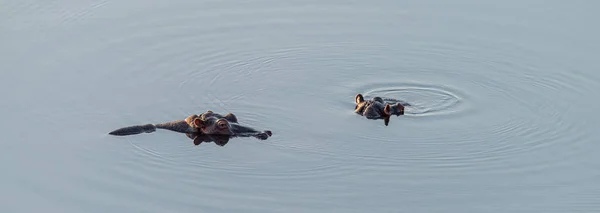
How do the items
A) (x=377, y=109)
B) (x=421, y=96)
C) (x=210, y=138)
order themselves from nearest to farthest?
(x=210, y=138)
(x=377, y=109)
(x=421, y=96)

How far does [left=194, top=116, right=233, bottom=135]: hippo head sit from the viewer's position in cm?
1945

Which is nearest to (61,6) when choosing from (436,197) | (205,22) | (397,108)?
(205,22)

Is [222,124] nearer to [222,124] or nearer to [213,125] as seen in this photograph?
[222,124]

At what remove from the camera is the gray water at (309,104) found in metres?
17.7

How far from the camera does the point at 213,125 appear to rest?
1952 centimetres

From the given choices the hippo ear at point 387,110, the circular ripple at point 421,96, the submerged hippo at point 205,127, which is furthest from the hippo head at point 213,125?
the circular ripple at point 421,96

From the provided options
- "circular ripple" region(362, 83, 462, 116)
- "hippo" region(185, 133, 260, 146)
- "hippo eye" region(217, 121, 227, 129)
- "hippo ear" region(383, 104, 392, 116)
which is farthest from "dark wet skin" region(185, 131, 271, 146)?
"circular ripple" region(362, 83, 462, 116)

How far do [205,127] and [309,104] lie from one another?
1.79m

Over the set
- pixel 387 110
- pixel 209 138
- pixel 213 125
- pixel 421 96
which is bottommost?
pixel 209 138

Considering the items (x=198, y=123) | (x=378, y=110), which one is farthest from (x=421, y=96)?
(x=198, y=123)

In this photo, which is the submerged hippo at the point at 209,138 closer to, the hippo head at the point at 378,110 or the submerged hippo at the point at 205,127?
the submerged hippo at the point at 205,127

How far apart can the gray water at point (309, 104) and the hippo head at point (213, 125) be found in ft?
0.75

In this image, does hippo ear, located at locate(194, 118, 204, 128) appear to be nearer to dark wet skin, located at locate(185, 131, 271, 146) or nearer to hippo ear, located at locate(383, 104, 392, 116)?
dark wet skin, located at locate(185, 131, 271, 146)

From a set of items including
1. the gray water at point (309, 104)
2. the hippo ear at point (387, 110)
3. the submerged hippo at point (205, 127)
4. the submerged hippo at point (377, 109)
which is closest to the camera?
the gray water at point (309, 104)
